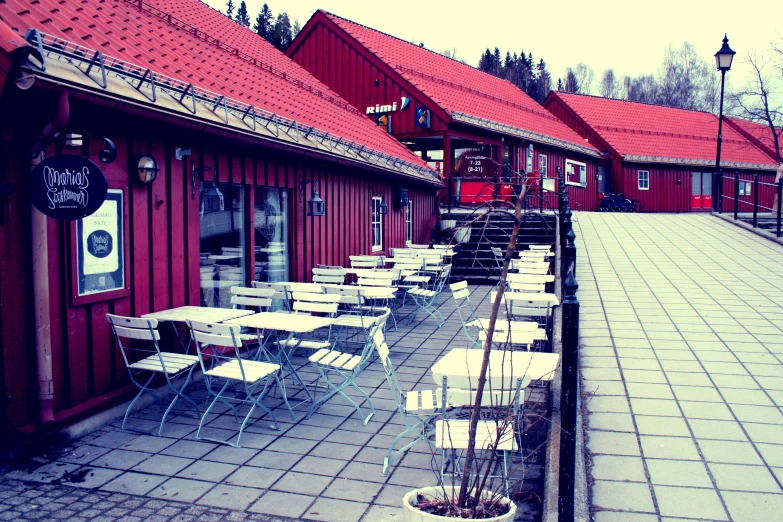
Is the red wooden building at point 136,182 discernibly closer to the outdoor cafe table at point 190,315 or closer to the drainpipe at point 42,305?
the drainpipe at point 42,305

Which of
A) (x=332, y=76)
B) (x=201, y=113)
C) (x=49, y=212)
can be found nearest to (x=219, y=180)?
(x=201, y=113)

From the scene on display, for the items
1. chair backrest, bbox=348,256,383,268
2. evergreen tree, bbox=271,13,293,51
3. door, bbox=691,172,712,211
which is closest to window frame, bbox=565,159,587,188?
door, bbox=691,172,712,211

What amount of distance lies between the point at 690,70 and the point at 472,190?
146ft

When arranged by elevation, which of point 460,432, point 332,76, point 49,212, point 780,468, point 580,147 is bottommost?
point 780,468

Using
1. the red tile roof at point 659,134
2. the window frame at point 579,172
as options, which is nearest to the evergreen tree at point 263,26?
the red tile roof at point 659,134

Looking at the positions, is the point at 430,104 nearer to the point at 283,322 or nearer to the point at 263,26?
the point at 283,322

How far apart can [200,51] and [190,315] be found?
4925 millimetres

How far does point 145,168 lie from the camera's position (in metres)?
5.54

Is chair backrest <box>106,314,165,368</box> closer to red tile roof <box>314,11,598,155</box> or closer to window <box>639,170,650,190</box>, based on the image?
red tile roof <box>314,11,598,155</box>

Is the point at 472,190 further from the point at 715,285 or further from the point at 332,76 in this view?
the point at 715,285

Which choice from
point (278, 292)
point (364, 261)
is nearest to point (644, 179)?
point (364, 261)

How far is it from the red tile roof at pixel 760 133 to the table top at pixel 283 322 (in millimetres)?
31109

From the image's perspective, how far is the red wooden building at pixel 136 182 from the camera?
14.3 ft

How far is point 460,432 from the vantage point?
12.5 feet
